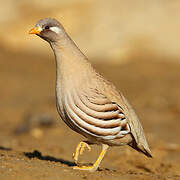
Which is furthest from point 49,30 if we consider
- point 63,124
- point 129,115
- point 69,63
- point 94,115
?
point 63,124

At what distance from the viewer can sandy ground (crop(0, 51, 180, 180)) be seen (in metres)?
7.53

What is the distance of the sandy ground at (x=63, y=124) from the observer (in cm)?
753

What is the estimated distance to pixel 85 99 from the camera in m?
7.24

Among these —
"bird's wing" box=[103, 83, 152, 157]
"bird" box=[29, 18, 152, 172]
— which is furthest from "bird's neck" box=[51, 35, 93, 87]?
"bird's wing" box=[103, 83, 152, 157]

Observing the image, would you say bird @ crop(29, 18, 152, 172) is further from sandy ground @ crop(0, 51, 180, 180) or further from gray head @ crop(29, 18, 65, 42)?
sandy ground @ crop(0, 51, 180, 180)

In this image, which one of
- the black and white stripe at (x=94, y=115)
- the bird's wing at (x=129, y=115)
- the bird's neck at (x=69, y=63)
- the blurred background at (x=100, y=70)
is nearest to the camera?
the black and white stripe at (x=94, y=115)

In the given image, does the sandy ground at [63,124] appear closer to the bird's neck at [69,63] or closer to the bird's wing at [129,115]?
the bird's wing at [129,115]

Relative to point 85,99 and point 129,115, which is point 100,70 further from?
point 85,99

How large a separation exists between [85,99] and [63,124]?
8.99 m

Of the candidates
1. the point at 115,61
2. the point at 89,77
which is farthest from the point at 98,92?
the point at 115,61

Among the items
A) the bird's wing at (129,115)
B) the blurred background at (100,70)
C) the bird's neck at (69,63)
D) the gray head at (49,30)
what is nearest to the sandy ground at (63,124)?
the blurred background at (100,70)

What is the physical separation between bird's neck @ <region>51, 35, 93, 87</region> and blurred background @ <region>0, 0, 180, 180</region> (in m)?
1.43

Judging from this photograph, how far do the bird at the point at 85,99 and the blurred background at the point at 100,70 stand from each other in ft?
2.23

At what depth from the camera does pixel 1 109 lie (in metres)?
19.5
